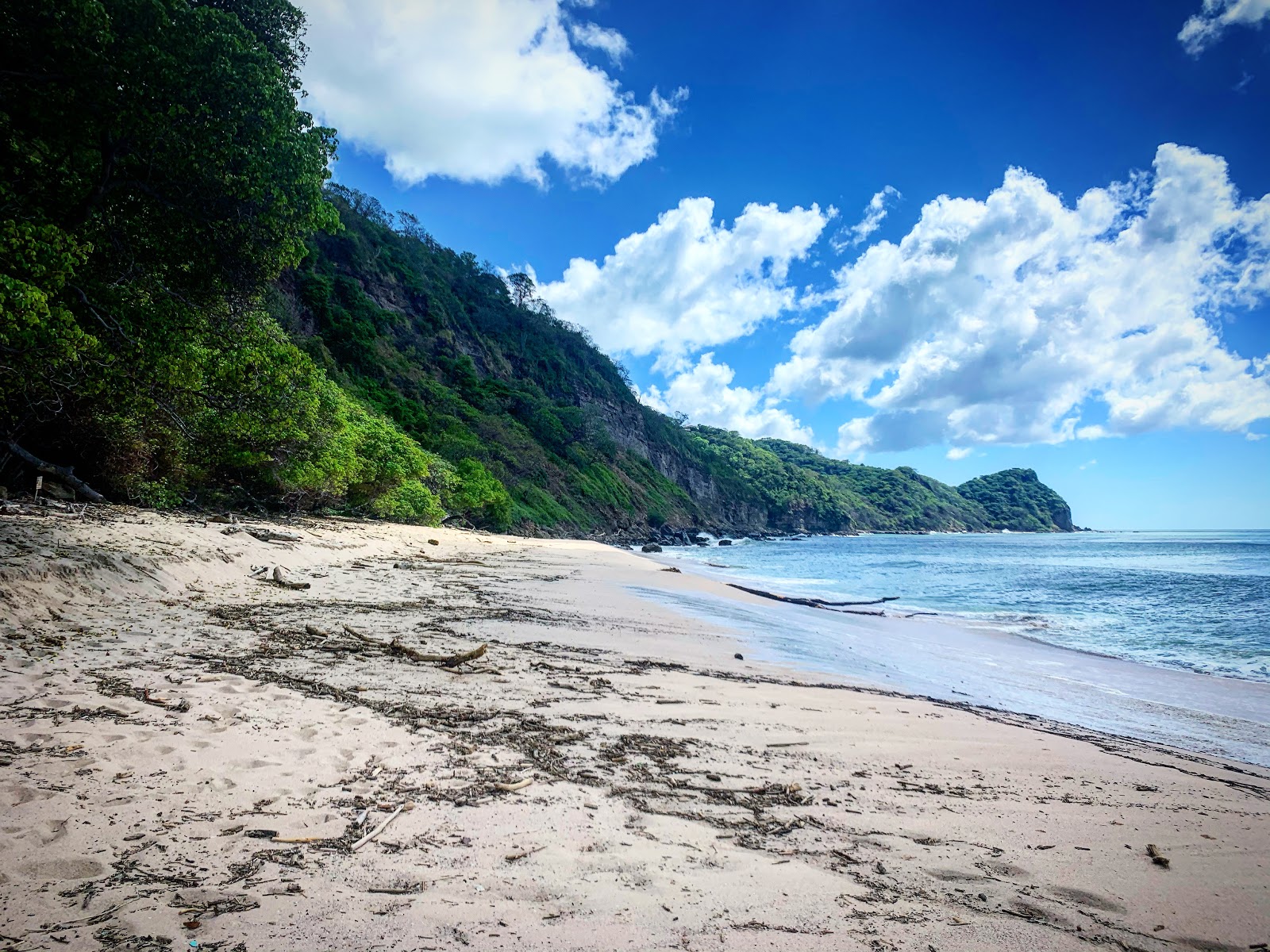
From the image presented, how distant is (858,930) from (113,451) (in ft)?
49.6

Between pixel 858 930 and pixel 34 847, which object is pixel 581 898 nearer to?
pixel 858 930

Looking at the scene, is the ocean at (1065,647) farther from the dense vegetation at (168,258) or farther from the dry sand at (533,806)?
the dense vegetation at (168,258)

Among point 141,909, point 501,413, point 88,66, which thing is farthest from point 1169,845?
point 501,413

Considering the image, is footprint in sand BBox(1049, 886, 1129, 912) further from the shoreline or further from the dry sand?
the shoreline

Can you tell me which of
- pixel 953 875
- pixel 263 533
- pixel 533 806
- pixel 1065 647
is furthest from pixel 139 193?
pixel 1065 647

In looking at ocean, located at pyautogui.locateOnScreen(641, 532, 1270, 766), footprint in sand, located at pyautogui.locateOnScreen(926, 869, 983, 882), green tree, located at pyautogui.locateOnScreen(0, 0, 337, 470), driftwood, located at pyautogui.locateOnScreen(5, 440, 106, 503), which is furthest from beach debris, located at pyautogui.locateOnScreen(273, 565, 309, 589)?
footprint in sand, located at pyautogui.locateOnScreen(926, 869, 983, 882)

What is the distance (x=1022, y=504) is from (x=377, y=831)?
20979 cm

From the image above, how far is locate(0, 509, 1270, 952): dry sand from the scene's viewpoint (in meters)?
2.19

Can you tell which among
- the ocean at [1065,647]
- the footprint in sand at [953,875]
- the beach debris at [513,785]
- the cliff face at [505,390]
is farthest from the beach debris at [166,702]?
the cliff face at [505,390]

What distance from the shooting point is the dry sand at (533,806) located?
2.19 meters

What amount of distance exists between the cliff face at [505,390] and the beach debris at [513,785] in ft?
122

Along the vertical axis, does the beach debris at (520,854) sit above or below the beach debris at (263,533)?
below

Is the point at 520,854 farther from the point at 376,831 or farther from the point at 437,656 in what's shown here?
the point at 437,656

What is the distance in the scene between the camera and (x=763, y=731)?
15.3ft
